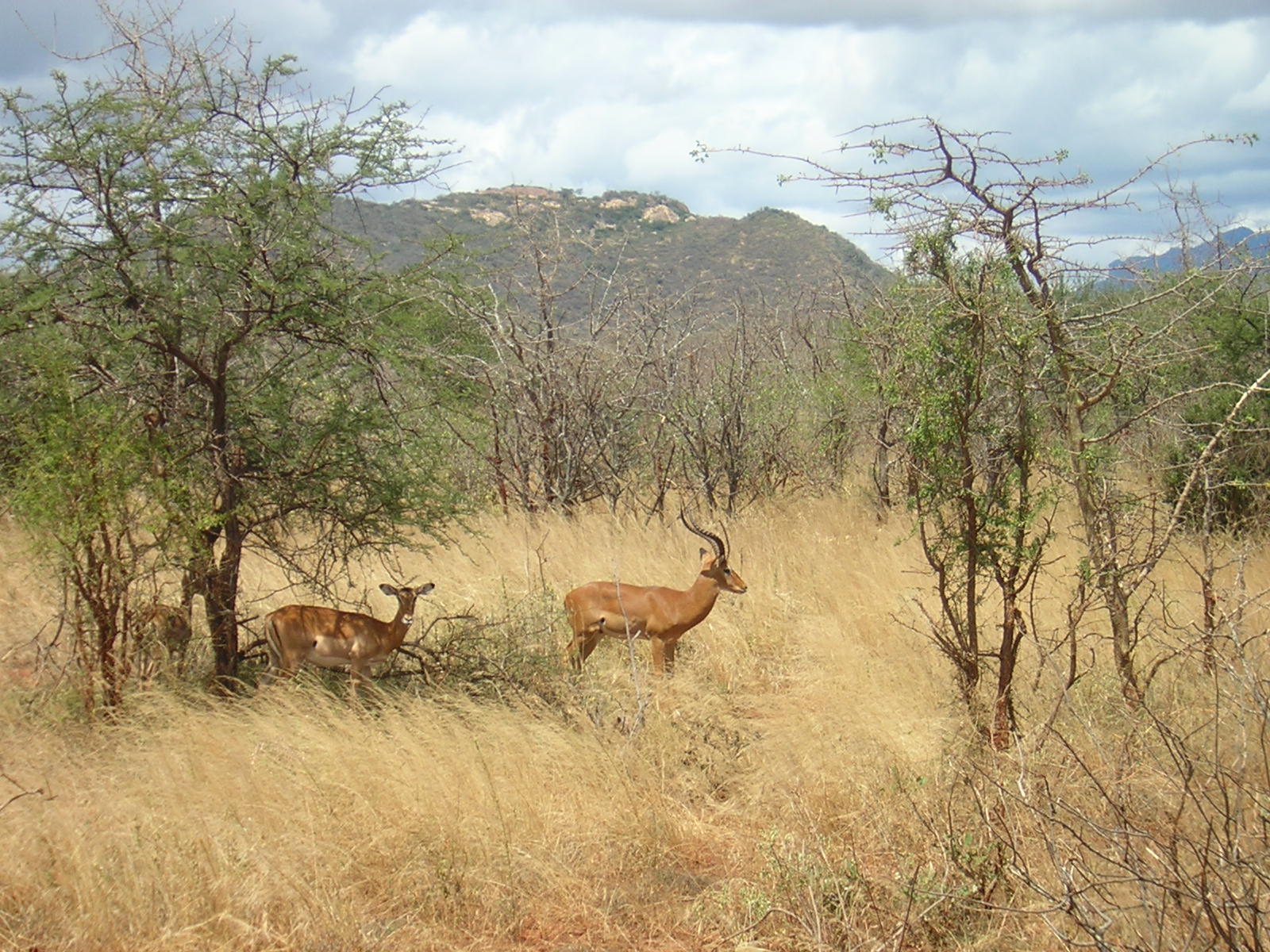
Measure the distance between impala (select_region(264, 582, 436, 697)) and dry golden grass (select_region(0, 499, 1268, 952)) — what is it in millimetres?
230

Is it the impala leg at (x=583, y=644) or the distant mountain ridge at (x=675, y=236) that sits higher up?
the distant mountain ridge at (x=675, y=236)

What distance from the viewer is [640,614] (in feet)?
25.9

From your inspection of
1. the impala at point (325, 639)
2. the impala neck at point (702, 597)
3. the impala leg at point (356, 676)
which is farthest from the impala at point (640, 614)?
the impala leg at point (356, 676)

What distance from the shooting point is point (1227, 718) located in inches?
216

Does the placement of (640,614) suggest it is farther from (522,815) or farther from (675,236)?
(675,236)

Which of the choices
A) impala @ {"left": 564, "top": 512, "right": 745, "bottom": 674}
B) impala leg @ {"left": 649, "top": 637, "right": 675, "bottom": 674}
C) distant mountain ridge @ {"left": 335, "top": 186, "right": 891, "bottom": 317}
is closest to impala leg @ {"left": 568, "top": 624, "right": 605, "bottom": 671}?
impala @ {"left": 564, "top": 512, "right": 745, "bottom": 674}

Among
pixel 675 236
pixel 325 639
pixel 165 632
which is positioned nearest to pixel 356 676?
pixel 325 639

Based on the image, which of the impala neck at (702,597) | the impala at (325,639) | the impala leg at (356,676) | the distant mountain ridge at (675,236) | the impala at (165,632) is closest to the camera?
the impala at (165,632)

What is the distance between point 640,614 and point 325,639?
2076 millimetres

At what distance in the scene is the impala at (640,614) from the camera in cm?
790

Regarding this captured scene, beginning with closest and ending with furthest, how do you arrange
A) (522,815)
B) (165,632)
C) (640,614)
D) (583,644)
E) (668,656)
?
1. (522,815)
2. (165,632)
3. (640,614)
4. (583,644)
5. (668,656)

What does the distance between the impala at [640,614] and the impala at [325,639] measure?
4.19 ft

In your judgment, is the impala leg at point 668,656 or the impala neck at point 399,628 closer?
the impala neck at point 399,628

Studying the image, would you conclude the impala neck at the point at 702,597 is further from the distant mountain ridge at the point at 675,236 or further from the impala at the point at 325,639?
the distant mountain ridge at the point at 675,236
